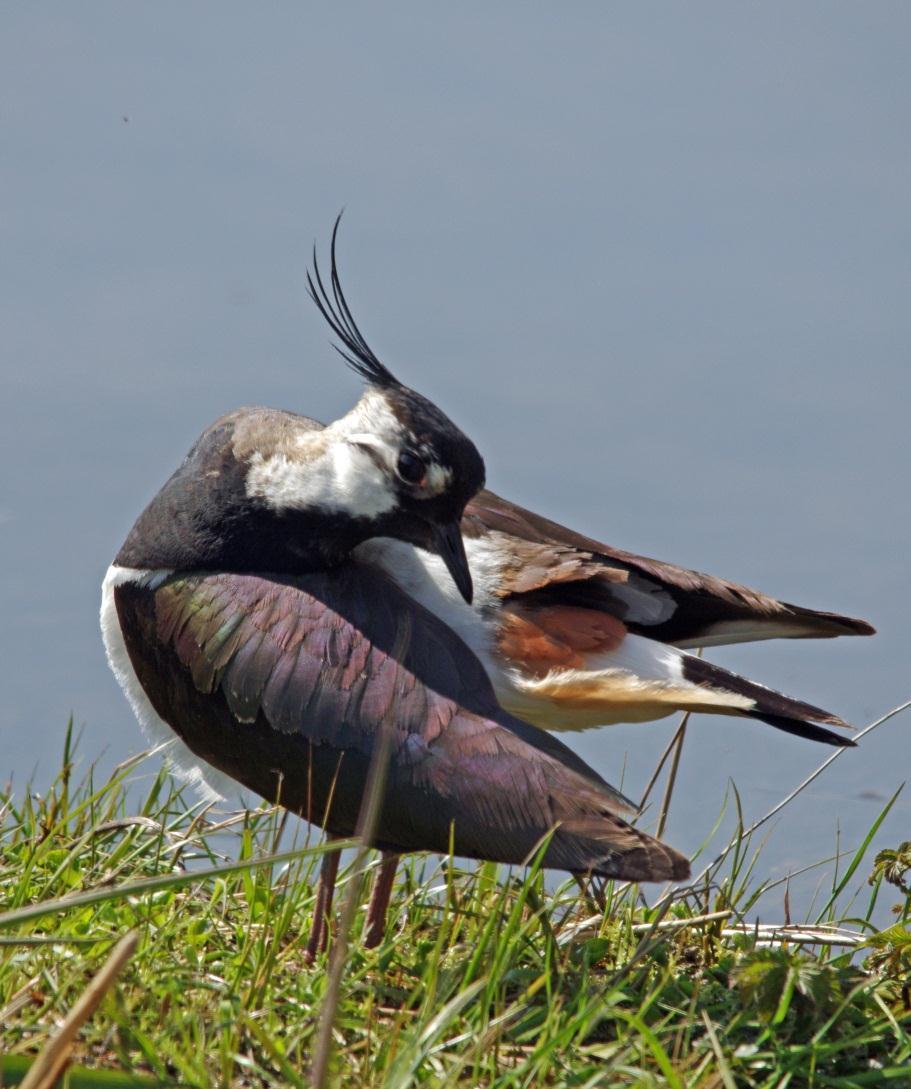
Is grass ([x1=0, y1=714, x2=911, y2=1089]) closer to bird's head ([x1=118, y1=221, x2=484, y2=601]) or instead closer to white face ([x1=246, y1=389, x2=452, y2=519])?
bird's head ([x1=118, y1=221, x2=484, y2=601])

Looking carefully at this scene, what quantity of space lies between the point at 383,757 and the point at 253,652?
1464mm

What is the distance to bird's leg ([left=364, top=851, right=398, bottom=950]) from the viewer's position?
338 cm

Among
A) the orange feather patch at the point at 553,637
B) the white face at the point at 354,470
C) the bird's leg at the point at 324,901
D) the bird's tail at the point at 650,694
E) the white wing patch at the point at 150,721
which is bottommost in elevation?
the bird's leg at the point at 324,901

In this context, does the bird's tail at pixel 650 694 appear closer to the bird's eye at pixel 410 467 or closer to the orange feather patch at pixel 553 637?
the orange feather patch at pixel 553 637

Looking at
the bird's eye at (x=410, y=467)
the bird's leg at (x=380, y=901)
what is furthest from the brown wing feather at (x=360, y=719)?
the bird's eye at (x=410, y=467)

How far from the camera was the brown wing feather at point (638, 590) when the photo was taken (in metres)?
3.71

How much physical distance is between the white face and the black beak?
0.31ft

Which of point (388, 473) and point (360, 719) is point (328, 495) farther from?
point (360, 719)

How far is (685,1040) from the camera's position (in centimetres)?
293

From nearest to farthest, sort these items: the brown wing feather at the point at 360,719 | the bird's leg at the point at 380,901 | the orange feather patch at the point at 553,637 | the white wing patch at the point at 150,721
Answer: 1. the brown wing feather at the point at 360,719
2. the bird's leg at the point at 380,901
3. the orange feather patch at the point at 553,637
4. the white wing patch at the point at 150,721

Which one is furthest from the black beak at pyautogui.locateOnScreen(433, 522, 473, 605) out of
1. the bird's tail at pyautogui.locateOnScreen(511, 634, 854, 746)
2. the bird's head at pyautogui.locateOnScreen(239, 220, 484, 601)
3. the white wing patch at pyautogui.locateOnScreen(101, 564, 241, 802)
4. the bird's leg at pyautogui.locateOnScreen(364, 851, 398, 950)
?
the white wing patch at pyautogui.locateOnScreen(101, 564, 241, 802)

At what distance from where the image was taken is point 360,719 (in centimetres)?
334

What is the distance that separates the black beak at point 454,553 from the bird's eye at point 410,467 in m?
0.12

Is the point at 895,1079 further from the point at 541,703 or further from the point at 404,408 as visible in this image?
the point at 404,408
